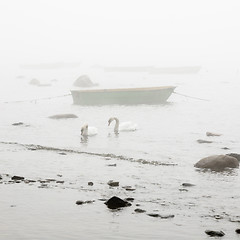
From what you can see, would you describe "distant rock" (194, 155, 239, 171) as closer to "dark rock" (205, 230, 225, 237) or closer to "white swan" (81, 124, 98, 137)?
"dark rock" (205, 230, 225, 237)

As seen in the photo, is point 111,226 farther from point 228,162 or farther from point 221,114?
point 221,114

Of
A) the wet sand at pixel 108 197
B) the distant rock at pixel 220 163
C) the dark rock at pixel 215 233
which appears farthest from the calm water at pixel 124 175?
the distant rock at pixel 220 163

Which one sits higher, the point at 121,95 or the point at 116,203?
the point at 121,95

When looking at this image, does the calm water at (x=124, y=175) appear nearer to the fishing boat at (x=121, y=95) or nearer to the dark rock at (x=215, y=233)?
the dark rock at (x=215, y=233)

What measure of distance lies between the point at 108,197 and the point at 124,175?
3.35m

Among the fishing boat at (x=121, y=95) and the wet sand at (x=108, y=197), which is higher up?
the fishing boat at (x=121, y=95)

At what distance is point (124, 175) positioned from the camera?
1781 centimetres

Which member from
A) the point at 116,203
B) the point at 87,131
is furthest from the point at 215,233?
the point at 87,131

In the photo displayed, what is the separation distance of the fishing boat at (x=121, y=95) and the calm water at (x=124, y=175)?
4.50m

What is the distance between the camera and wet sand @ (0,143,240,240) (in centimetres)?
1171

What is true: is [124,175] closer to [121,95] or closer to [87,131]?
[87,131]

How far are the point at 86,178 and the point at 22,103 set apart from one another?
3218 cm

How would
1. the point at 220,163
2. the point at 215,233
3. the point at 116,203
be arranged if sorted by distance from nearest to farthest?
the point at 215,233
the point at 116,203
the point at 220,163

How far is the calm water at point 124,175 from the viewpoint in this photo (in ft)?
39.2
